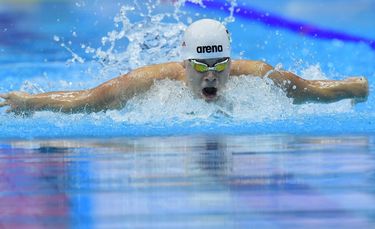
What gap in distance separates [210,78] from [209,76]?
0.05ft

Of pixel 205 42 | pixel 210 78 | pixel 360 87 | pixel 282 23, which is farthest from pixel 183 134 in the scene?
pixel 282 23

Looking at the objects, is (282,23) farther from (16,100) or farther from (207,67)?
(16,100)

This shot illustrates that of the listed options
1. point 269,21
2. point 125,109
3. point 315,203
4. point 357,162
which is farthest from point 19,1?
point 315,203

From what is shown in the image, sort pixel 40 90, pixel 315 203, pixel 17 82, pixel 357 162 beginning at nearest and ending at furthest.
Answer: pixel 315 203 → pixel 357 162 → pixel 40 90 → pixel 17 82

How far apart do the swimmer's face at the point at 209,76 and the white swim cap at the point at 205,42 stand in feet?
0.18

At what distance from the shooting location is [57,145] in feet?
13.9

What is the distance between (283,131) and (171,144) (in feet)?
3.04

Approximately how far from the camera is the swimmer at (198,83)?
571 cm

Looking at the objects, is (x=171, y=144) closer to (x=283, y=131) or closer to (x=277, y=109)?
(x=283, y=131)

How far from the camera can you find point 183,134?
4855 millimetres

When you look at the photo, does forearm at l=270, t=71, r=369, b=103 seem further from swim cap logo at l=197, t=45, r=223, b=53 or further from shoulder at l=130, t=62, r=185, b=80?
shoulder at l=130, t=62, r=185, b=80

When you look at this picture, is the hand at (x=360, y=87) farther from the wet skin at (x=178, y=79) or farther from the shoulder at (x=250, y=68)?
the shoulder at (x=250, y=68)

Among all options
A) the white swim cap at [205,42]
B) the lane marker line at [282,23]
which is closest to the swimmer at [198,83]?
the white swim cap at [205,42]

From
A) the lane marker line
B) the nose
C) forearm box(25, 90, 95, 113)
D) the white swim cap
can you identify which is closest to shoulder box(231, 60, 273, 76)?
the white swim cap
